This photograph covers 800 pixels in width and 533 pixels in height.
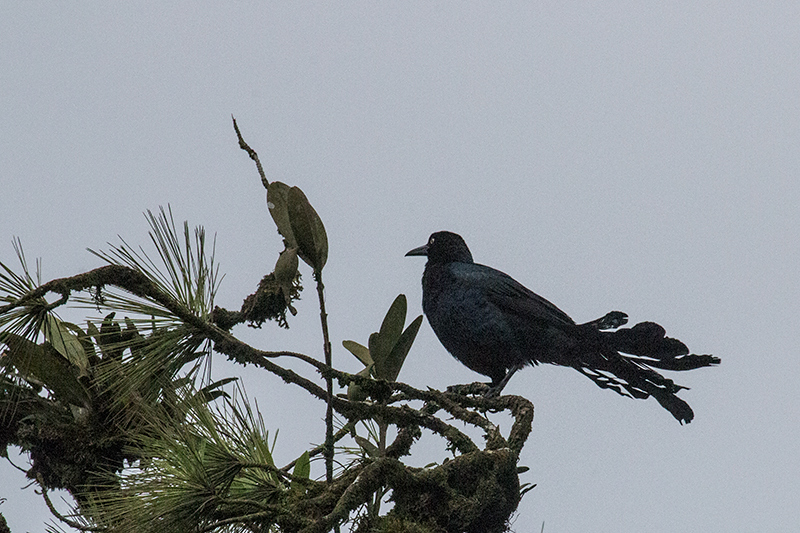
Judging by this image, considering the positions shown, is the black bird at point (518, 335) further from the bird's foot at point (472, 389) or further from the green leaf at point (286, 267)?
the green leaf at point (286, 267)

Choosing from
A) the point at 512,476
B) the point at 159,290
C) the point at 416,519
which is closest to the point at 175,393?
the point at 159,290

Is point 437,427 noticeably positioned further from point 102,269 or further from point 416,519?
point 102,269

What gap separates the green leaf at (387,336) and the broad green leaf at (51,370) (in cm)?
95

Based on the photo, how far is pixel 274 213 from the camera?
245 cm

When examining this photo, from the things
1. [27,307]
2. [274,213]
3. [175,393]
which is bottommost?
[175,393]

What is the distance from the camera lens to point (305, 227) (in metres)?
2.21

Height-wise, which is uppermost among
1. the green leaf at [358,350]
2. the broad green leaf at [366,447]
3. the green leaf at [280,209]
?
the green leaf at [280,209]

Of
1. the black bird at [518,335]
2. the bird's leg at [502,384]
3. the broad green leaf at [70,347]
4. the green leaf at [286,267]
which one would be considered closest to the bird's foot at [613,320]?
the black bird at [518,335]

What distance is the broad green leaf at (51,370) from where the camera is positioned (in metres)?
2.38

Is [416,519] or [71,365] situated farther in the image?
[71,365]

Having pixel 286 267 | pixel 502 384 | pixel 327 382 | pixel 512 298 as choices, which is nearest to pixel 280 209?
pixel 286 267

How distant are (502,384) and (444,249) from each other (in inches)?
45.8

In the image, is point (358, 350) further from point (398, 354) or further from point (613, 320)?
point (613, 320)

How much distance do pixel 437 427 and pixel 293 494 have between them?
550 millimetres
